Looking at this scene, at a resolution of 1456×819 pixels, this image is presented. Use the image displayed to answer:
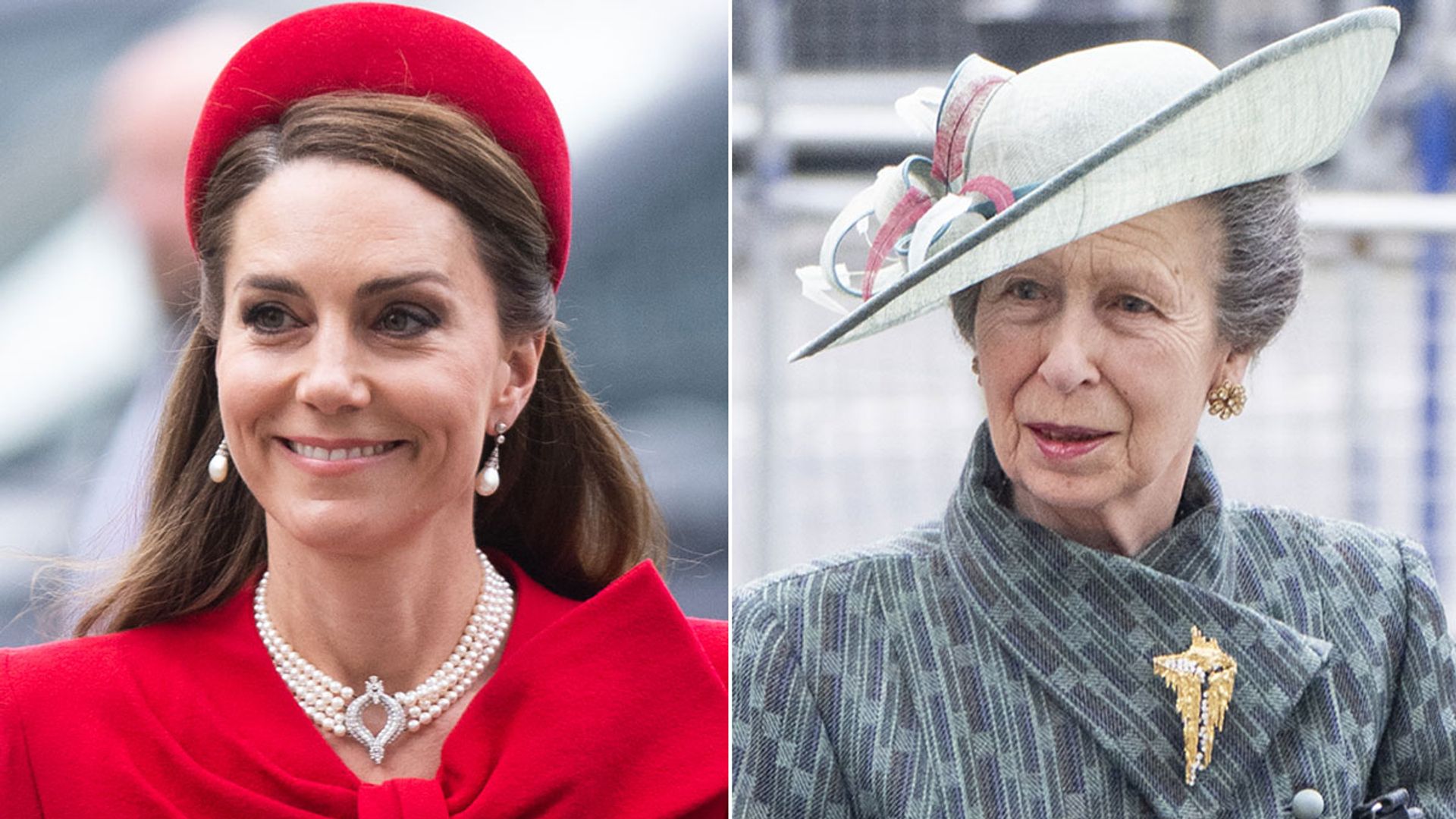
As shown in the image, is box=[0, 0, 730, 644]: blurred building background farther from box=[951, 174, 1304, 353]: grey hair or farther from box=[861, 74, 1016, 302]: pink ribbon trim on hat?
box=[951, 174, 1304, 353]: grey hair

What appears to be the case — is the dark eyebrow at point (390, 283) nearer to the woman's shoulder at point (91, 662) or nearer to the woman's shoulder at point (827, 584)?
the woman's shoulder at point (91, 662)

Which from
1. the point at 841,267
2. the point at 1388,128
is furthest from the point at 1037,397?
the point at 1388,128

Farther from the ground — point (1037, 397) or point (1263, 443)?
point (1037, 397)

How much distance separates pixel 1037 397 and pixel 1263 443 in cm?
149

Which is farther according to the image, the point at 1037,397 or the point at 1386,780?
the point at 1386,780

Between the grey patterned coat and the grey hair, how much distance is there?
144 mm

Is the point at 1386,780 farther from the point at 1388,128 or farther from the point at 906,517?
the point at 1388,128

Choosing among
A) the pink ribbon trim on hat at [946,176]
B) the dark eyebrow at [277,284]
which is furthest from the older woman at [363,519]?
the pink ribbon trim on hat at [946,176]

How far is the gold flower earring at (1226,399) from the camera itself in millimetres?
1730

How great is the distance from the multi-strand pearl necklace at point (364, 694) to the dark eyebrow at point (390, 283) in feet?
1.09

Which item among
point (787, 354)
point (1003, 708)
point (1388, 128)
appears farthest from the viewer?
point (1388, 128)

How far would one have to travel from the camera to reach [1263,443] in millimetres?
3025

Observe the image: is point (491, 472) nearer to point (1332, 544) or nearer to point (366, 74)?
point (366, 74)

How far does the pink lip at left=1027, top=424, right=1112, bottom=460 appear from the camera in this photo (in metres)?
1.68
